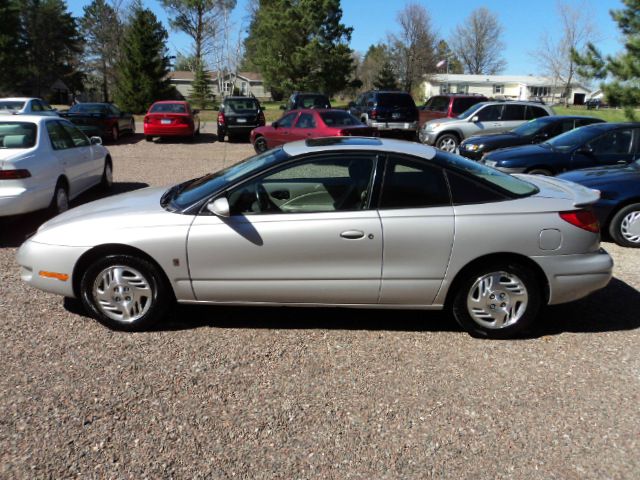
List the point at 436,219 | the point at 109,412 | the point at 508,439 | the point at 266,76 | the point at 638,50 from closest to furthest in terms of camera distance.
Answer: the point at 508,439 < the point at 109,412 < the point at 436,219 < the point at 638,50 < the point at 266,76

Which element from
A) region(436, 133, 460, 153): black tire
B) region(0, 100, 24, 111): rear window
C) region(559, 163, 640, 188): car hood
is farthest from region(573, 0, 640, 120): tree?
region(0, 100, 24, 111): rear window

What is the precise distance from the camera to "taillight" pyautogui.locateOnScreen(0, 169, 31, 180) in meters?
6.61

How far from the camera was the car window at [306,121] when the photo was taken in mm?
14620

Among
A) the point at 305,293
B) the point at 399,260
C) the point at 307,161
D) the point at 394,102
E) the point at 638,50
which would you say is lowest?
the point at 305,293

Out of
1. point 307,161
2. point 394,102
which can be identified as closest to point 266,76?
point 394,102

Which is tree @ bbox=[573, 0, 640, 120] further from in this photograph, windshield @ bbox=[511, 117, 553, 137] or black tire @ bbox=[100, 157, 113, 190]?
black tire @ bbox=[100, 157, 113, 190]

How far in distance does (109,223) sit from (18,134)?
14.2 feet

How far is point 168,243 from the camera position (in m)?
4.10

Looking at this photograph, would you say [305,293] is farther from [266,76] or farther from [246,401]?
[266,76]

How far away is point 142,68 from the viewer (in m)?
37.3

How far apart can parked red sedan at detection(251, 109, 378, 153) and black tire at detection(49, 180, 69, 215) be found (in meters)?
7.15

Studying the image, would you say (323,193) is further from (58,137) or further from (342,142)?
(58,137)

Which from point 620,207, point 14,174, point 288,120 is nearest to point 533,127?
point 288,120

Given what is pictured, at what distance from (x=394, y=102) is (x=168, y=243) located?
49.8 ft
